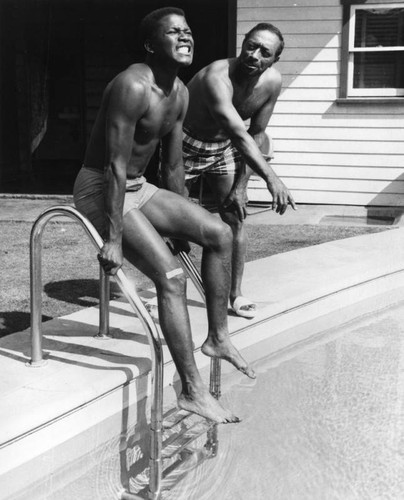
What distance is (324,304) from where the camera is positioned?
14.8 ft

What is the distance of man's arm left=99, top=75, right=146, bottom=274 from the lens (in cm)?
271

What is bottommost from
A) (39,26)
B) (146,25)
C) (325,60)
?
(146,25)

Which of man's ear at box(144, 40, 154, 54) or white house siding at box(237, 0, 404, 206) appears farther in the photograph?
white house siding at box(237, 0, 404, 206)

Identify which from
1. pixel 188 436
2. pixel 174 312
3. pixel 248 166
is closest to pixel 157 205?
pixel 174 312

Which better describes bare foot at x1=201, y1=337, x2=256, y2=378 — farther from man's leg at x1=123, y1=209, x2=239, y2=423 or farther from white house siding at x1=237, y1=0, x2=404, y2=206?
white house siding at x1=237, y1=0, x2=404, y2=206

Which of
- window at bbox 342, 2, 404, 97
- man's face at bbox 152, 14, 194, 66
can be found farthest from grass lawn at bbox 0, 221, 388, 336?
window at bbox 342, 2, 404, 97

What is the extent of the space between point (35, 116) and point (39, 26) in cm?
155

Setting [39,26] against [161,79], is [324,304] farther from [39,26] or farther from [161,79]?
[39,26]

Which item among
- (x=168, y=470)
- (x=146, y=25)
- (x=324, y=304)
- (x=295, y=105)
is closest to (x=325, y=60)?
(x=295, y=105)

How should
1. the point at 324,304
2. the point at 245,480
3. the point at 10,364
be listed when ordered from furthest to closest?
the point at 324,304 < the point at 10,364 < the point at 245,480

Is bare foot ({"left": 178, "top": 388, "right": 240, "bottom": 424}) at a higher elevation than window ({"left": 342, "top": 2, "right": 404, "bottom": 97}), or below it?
below

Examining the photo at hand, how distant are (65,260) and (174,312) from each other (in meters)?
3.44

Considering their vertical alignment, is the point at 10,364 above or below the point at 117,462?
above

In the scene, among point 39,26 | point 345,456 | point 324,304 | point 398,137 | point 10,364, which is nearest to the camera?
point 345,456
